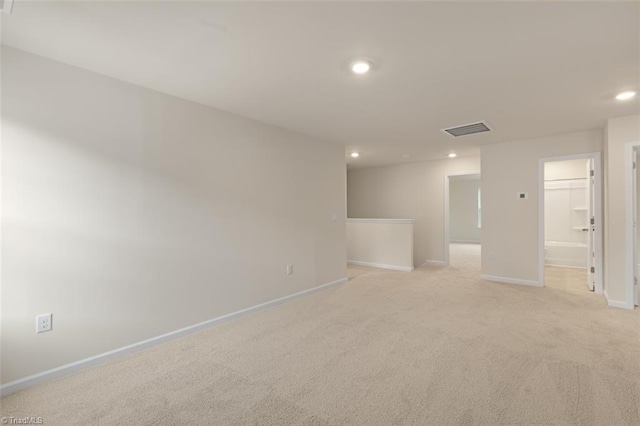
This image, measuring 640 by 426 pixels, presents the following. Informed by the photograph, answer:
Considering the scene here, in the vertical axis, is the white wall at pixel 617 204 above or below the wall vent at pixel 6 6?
below

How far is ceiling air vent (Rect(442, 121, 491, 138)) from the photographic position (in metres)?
3.81

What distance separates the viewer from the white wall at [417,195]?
6.41 metres

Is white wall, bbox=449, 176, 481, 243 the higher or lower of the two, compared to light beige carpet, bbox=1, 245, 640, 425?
higher

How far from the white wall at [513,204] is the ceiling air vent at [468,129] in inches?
43.2

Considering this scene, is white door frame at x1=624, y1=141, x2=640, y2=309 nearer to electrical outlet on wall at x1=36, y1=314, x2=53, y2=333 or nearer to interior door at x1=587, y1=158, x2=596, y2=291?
interior door at x1=587, y1=158, x2=596, y2=291

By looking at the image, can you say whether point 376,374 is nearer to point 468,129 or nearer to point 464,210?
point 468,129

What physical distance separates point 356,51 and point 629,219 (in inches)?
152

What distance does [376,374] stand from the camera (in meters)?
2.15

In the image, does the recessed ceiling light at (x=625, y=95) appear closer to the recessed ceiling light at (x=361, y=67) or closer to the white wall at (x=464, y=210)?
the recessed ceiling light at (x=361, y=67)

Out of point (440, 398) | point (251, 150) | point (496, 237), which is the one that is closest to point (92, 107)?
point (251, 150)

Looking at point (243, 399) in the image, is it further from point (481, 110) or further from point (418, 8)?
point (481, 110)

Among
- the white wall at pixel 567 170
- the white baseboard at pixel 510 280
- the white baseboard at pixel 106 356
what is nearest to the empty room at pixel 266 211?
the white baseboard at pixel 106 356

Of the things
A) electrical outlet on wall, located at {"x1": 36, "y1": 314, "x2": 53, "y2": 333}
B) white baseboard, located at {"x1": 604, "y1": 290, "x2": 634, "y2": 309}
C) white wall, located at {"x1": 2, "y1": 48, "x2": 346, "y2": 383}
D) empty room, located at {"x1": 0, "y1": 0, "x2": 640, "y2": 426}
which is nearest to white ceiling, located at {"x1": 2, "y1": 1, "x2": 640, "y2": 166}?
empty room, located at {"x1": 0, "y1": 0, "x2": 640, "y2": 426}

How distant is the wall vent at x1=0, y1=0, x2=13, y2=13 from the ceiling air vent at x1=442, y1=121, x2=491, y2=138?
4.16m
